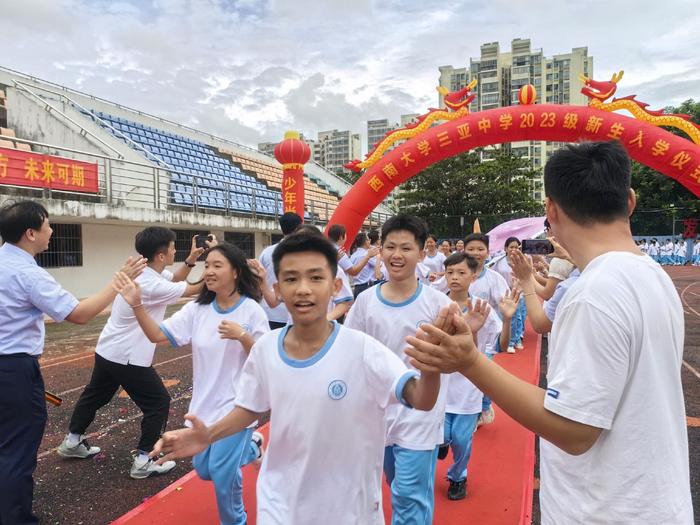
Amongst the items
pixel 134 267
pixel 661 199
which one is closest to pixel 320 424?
pixel 134 267

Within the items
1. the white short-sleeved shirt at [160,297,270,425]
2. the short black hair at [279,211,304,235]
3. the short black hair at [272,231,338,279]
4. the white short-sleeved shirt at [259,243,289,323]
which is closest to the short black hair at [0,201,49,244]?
the white short-sleeved shirt at [160,297,270,425]

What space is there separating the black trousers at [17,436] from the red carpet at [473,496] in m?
0.58

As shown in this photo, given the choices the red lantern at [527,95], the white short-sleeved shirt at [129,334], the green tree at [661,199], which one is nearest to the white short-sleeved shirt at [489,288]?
the white short-sleeved shirt at [129,334]

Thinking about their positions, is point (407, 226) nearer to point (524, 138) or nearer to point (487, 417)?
point (487, 417)

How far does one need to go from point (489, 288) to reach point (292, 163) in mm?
6535

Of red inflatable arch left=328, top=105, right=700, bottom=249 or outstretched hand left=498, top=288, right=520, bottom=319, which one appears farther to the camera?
red inflatable arch left=328, top=105, right=700, bottom=249

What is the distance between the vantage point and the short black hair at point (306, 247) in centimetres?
190

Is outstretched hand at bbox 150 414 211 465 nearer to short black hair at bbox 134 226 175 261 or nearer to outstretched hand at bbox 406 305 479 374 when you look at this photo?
outstretched hand at bbox 406 305 479 374

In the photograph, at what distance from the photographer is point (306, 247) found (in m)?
1.90

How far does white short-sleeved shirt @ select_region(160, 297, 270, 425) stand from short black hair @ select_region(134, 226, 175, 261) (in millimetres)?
844

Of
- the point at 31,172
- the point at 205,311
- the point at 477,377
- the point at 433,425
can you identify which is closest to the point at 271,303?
the point at 205,311

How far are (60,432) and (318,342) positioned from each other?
380cm

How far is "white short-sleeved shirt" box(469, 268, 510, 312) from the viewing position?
4898mm

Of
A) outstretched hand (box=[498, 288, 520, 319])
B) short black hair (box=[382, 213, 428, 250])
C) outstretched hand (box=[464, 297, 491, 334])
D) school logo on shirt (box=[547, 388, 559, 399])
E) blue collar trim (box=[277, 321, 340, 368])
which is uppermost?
short black hair (box=[382, 213, 428, 250])
